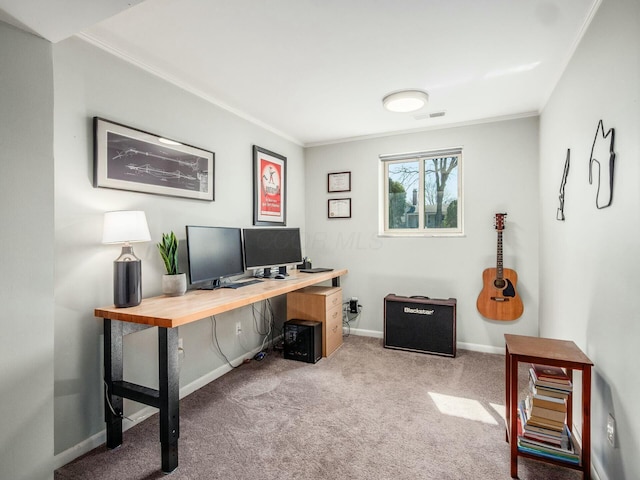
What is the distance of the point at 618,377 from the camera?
1385mm

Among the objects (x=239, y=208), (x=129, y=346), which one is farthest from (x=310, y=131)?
(x=129, y=346)

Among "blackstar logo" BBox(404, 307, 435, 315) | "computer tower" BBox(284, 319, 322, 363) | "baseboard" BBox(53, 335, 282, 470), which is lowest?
"baseboard" BBox(53, 335, 282, 470)

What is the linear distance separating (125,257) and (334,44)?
1.77m

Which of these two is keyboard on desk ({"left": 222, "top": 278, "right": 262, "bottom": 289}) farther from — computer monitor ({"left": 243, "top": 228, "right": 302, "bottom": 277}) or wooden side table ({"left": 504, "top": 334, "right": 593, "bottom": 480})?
wooden side table ({"left": 504, "top": 334, "right": 593, "bottom": 480})

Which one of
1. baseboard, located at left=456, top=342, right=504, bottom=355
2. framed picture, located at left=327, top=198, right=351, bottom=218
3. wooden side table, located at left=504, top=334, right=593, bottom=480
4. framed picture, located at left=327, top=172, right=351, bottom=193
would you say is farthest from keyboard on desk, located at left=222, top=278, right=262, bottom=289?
baseboard, located at left=456, top=342, right=504, bottom=355

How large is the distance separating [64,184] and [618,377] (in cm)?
281

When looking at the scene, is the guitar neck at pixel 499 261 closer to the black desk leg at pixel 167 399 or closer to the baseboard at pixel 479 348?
the baseboard at pixel 479 348

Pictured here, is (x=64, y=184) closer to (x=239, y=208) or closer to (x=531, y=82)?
(x=239, y=208)

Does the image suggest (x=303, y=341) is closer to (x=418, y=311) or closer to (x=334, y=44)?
(x=418, y=311)

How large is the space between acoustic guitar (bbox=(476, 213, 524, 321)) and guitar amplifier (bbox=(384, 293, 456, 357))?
342 mm

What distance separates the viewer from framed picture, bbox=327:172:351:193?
13.1 ft

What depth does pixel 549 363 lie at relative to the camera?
5.12ft

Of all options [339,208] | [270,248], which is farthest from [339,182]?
[270,248]

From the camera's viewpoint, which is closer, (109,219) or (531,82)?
(109,219)
